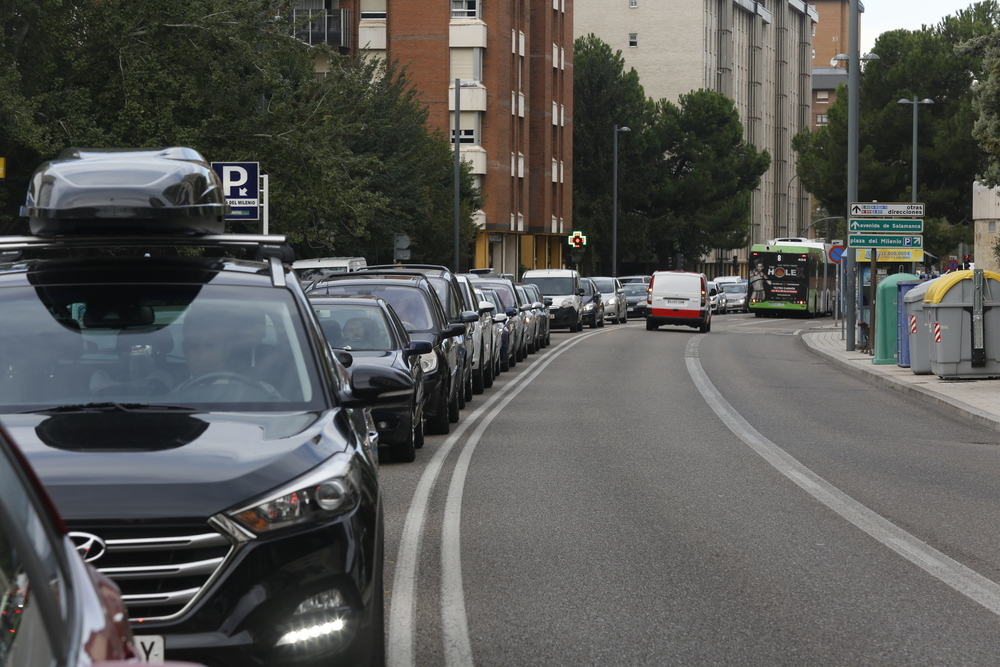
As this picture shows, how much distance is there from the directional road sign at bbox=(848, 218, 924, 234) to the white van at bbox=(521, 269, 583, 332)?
14.4 m

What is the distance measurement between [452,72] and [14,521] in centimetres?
6601

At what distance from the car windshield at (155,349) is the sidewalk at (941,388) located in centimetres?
1277

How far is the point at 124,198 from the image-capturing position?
20.6ft

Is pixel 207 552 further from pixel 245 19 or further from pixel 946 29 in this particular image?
pixel 946 29

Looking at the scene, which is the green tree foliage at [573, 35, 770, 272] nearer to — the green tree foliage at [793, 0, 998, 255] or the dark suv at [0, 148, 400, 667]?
the green tree foliage at [793, 0, 998, 255]

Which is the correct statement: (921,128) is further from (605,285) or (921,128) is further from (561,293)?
(561,293)

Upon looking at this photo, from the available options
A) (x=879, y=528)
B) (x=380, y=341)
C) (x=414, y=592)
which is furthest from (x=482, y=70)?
(x=414, y=592)

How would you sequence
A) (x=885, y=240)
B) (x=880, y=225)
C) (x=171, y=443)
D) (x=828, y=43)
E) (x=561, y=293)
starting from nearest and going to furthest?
(x=171, y=443) → (x=885, y=240) → (x=880, y=225) → (x=561, y=293) → (x=828, y=43)

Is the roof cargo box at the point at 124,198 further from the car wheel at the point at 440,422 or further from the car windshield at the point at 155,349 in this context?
the car wheel at the point at 440,422

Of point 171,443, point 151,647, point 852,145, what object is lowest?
point 151,647

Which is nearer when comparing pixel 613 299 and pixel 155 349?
pixel 155 349

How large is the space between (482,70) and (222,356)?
6240 centimetres

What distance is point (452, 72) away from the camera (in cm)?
6719

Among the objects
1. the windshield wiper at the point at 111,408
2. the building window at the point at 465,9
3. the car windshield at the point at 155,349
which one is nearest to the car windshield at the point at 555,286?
the building window at the point at 465,9
